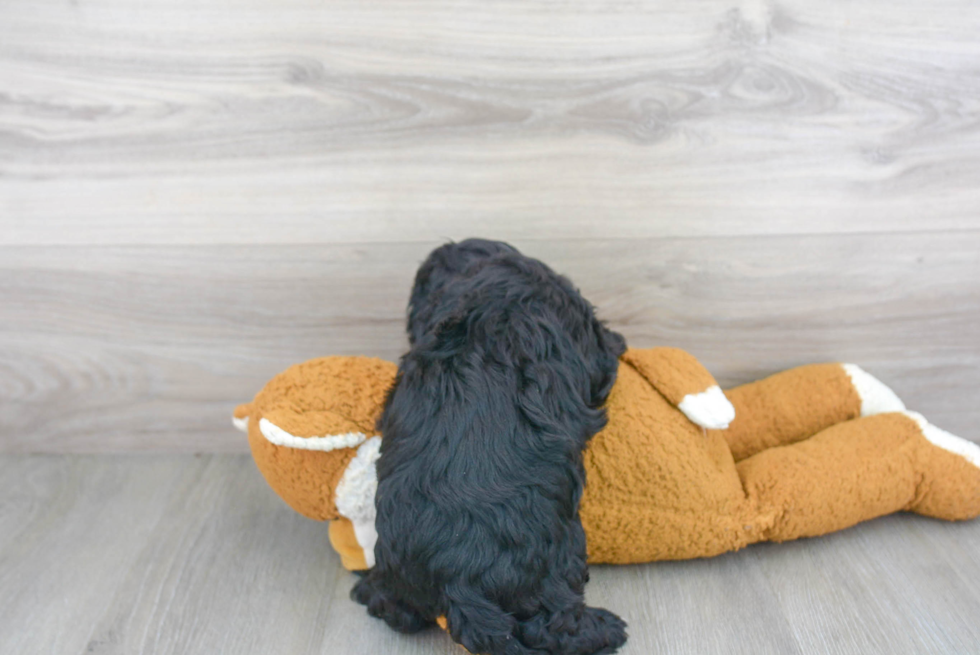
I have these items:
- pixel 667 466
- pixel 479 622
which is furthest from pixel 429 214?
pixel 479 622

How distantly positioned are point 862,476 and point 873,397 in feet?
0.57

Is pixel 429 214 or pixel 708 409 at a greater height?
pixel 429 214

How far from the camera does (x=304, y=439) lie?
0.84 metres

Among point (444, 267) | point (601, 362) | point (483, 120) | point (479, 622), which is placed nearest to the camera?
point (479, 622)

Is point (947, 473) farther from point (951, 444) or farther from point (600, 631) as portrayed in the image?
point (600, 631)

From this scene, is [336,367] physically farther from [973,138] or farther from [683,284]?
[973,138]

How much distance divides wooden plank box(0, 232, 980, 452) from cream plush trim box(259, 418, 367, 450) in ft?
1.14

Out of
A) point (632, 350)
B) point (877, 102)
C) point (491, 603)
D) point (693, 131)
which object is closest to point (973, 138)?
point (877, 102)

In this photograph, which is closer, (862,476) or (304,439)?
(304,439)

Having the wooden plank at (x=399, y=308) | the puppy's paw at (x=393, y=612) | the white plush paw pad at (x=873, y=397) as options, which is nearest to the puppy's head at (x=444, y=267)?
the wooden plank at (x=399, y=308)

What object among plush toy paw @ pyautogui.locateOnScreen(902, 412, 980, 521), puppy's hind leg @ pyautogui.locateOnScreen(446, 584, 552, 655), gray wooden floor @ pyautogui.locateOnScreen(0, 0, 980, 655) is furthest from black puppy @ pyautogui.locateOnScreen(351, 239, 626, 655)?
plush toy paw @ pyautogui.locateOnScreen(902, 412, 980, 521)

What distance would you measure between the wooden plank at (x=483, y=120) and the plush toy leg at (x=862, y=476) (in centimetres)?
33

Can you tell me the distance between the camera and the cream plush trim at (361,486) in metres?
0.89

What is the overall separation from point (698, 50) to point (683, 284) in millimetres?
348
